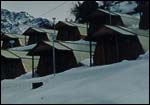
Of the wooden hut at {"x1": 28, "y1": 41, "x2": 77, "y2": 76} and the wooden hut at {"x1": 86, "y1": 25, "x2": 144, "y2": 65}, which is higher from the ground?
the wooden hut at {"x1": 86, "y1": 25, "x2": 144, "y2": 65}

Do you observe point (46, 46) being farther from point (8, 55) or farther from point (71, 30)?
point (71, 30)

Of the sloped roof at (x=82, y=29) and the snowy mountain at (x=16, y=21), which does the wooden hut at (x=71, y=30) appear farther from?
the snowy mountain at (x=16, y=21)

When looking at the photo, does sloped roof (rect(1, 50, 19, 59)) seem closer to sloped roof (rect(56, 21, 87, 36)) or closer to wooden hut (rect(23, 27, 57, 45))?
sloped roof (rect(56, 21, 87, 36))

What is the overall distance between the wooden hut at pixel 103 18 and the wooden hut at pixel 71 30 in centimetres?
491

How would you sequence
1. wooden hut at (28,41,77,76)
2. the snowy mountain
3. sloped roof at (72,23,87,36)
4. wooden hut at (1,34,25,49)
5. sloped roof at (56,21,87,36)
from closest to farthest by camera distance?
wooden hut at (28,41,77,76), sloped roof at (56,21,87,36), sloped roof at (72,23,87,36), wooden hut at (1,34,25,49), the snowy mountain

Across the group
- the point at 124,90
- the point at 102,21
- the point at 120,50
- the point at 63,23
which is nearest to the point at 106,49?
the point at 120,50

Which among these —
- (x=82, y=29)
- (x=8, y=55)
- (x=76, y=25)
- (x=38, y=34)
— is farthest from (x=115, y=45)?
(x=38, y=34)

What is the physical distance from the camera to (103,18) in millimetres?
46031

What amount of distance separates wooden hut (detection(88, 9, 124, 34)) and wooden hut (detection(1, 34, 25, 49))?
18186 mm

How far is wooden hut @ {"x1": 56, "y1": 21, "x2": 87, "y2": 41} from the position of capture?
52.3m

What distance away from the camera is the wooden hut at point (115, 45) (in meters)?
34.3

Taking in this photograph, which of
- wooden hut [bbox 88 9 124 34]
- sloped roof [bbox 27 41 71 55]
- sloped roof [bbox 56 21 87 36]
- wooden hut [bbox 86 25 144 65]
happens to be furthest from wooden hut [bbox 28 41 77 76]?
sloped roof [bbox 56 21 87 36]

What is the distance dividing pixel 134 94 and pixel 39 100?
303 centimetres

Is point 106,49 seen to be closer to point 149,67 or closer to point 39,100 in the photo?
point 149,67
